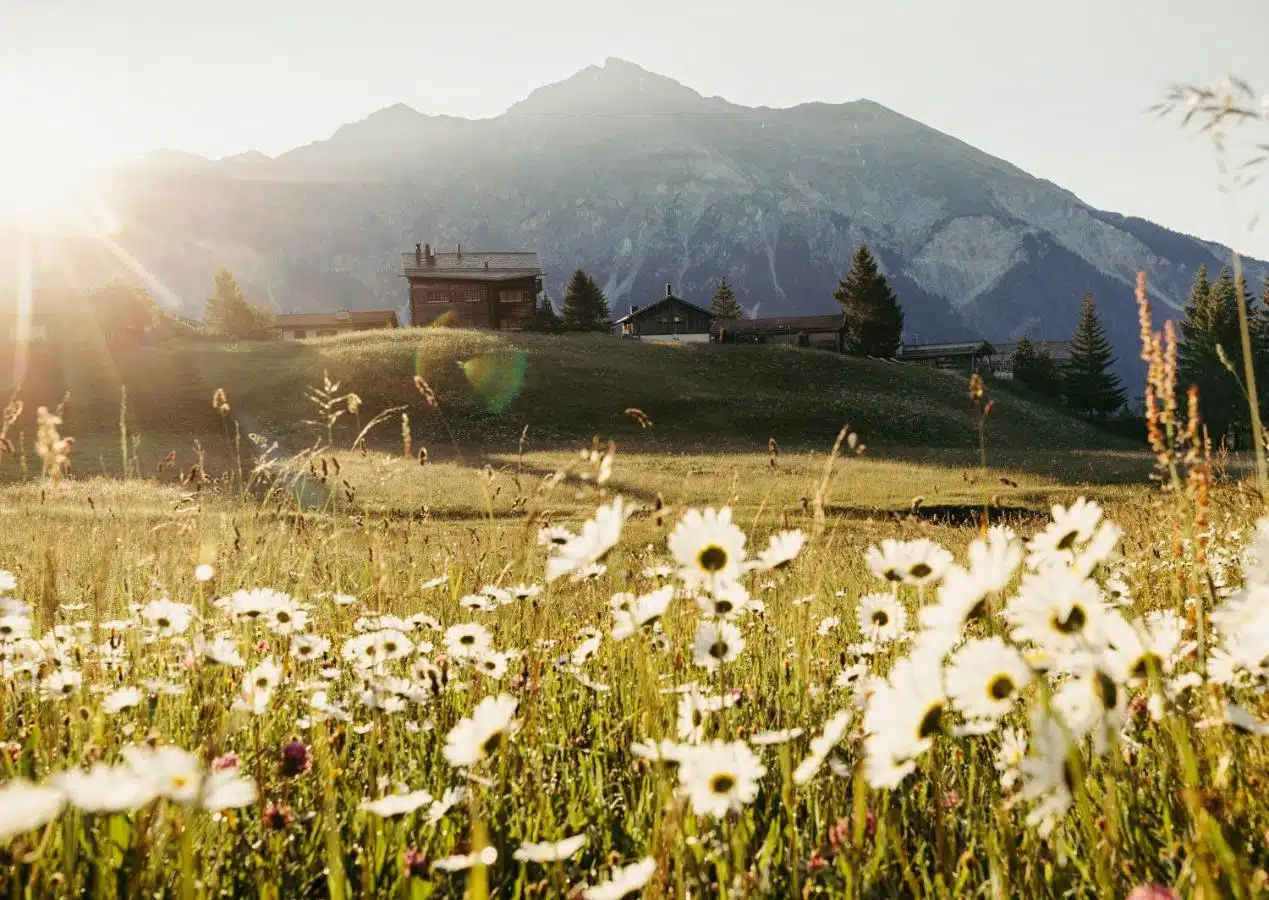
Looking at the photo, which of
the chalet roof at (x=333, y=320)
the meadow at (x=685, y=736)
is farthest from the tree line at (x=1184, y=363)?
the meadow at (x=685, y=736)

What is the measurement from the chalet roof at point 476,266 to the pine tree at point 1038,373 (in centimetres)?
4072

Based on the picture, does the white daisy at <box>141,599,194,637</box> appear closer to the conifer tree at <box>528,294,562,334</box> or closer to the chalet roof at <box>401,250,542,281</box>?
the conifer tree at <box>528,294,562,334</box>

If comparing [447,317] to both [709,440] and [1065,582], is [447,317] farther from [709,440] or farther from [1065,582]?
[1065,582]

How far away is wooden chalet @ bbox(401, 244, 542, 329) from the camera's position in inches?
2936

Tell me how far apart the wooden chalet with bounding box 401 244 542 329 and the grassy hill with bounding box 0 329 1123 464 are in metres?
17.2

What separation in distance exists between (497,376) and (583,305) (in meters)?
31.1

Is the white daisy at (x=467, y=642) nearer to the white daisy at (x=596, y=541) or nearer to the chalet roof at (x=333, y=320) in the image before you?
the white daisy at (x=596, y=541)

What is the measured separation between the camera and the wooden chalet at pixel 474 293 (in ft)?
245

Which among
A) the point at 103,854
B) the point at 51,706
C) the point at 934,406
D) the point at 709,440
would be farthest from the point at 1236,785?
the point at 934,406

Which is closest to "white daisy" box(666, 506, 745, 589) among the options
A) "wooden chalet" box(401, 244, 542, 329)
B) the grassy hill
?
the grassy hill

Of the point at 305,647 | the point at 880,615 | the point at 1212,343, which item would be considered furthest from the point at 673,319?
the point at 880,615

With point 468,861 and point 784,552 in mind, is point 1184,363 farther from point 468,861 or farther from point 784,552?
point 468,861

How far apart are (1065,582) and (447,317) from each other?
75.4 m

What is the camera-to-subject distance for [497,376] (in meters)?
47.0
